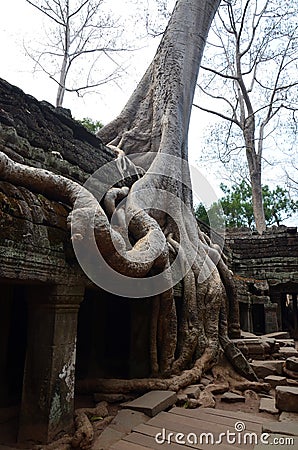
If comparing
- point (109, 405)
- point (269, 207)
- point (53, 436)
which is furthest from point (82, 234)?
point (269, 207)

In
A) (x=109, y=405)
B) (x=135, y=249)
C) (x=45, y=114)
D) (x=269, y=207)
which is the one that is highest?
(x=269, y=207)

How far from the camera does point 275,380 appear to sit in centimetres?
371

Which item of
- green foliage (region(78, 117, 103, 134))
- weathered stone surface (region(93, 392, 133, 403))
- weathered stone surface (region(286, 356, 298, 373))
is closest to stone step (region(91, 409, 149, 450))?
weathered stone surface (region(93, 392, 133, 403))

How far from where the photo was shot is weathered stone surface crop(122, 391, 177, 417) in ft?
8.53

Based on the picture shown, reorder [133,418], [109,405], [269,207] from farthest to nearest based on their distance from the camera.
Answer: [269,207] → [109,405] → [133,418]

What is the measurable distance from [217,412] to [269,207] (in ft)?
61.8

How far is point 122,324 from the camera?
4293mm

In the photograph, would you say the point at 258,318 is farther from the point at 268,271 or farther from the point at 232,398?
the point at 232,398

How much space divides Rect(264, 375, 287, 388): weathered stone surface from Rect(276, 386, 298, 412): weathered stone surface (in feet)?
3.23

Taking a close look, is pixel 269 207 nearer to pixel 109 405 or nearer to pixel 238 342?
pixel 238 342
